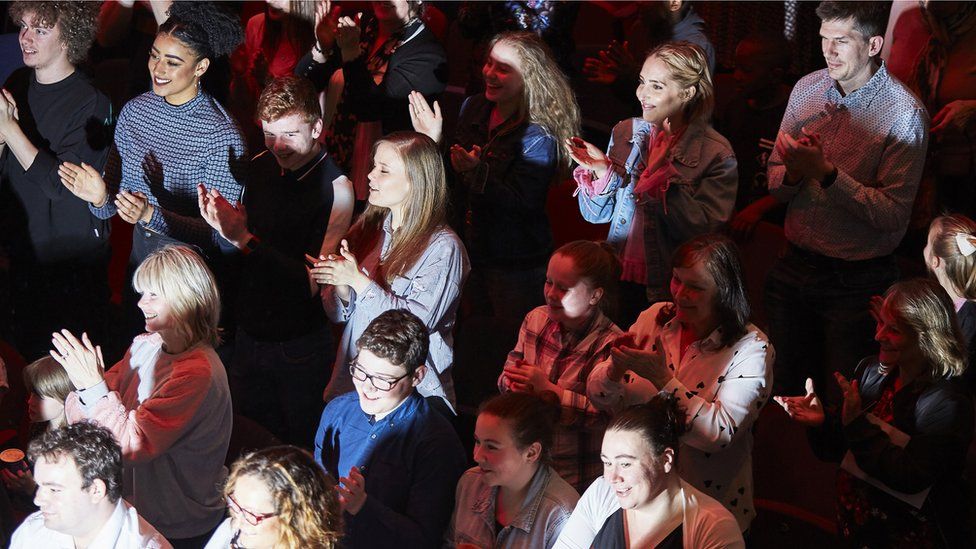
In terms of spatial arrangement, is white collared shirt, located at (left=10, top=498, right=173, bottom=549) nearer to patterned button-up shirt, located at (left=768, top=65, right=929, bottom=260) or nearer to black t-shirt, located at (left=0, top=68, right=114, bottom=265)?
black t-shirt, located at (left=0, top=68, right=114, bottom=265)

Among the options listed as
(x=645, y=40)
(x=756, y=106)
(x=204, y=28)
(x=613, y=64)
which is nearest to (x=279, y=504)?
(x=204, y=28)

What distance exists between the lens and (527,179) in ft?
14.1

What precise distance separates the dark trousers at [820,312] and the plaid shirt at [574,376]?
34.7 inches

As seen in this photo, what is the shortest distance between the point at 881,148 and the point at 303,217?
188 cm

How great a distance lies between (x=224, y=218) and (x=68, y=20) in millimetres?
1034

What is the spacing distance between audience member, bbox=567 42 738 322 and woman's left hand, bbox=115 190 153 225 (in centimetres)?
140

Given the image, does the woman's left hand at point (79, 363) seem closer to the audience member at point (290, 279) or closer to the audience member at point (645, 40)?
the audience member at point (290, 279)

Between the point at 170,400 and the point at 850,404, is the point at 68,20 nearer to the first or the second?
the point at 170,400

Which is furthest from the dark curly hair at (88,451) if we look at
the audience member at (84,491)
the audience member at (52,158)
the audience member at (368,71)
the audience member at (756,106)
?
the audience member at (756,106)

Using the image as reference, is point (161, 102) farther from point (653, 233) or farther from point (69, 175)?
point (653, 233)

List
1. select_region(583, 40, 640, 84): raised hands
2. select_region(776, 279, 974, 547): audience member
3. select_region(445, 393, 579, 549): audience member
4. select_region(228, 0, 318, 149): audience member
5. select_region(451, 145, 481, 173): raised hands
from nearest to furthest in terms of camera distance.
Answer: select_region(445, 393, 579, 549): audience member < select_region(776, 279, 974, 547): audience member < select_region(451, 145, 481, 173): raised hands < select_region(583, 40, 640, 84): raised hands < select_region(228, 0, 318, 149): audience member

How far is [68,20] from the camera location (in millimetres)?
4293

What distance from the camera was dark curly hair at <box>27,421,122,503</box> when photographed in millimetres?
2824

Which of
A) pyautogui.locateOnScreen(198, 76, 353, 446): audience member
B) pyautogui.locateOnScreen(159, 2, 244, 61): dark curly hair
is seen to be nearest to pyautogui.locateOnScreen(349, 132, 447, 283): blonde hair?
pyautogui.locateOnScreen(198, 76, 353, 446): audience member
